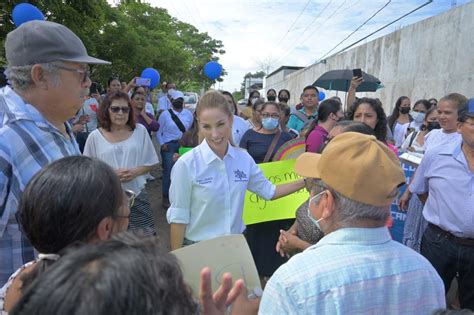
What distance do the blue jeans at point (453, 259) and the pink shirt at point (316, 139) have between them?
1170 mm

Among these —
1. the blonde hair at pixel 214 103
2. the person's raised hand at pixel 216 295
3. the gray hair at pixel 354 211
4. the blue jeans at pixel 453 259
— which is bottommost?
the blue jeans at pixel 453 259

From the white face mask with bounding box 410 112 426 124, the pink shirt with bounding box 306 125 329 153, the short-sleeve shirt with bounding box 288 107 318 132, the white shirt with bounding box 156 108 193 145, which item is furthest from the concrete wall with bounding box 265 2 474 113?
the white shirt with bounding box 156 108 193 145

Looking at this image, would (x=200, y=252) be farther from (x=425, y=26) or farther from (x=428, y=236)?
(x=425, y=26)

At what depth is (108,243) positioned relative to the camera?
0.71 metres

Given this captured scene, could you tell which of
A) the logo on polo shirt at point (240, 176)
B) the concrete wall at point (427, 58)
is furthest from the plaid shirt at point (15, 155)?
the concrete wall at point (427, 58)

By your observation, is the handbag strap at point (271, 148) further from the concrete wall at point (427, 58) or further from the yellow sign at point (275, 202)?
the concrete wall at point (427, 58)

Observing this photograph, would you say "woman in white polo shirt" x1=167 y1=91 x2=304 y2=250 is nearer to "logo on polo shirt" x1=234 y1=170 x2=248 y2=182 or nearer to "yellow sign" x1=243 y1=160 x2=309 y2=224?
"logo on polo shirt" x1=234 y1=170 x2=248 y2=182

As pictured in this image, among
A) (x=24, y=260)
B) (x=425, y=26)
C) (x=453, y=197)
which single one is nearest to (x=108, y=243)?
(x=24, y=260)

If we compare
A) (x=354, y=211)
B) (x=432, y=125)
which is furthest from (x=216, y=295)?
(x=432, y=125)

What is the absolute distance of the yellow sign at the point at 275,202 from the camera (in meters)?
3.09

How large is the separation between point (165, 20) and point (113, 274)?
21201 mm

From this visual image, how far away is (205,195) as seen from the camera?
7.20 feet

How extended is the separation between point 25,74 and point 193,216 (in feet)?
3.84

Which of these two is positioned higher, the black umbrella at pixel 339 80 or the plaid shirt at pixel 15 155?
the black umbrella at pixel 339 80
